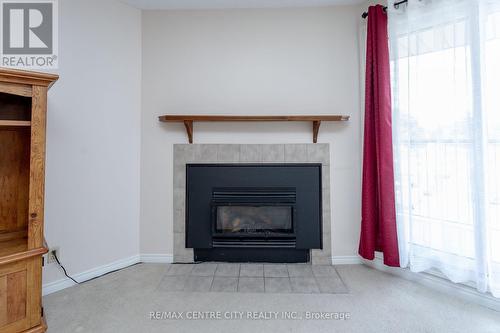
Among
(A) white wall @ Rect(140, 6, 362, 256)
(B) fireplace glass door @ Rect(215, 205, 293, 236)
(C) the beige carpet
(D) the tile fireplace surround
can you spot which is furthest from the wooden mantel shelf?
(C) the beige carpet

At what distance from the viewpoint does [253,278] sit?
2166mm

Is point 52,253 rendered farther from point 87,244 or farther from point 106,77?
point 106,77

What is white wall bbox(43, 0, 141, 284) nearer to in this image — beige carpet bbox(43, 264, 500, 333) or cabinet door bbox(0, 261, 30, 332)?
beige carpet bbox(43, 264, 500, 333)

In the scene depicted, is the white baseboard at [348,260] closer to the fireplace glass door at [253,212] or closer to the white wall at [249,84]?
the white wall at [249,84]

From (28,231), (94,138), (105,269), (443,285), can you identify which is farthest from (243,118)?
(443,285)

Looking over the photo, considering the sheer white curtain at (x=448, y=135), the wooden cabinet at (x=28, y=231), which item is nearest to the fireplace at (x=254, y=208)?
the sheer white curtain at (x=448, y=135)

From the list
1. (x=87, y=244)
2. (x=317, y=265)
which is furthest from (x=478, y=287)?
(x=87, y=244)

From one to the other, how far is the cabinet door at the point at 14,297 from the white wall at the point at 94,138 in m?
0.62

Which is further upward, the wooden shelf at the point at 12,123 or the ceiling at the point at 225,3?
the ceiling at the point at 225,3

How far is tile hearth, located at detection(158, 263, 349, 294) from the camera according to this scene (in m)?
2.00

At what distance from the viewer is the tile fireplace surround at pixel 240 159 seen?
2494 mm

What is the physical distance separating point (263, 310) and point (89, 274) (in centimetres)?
160

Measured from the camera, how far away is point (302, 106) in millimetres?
2502

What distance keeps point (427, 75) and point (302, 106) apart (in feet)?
3.43
